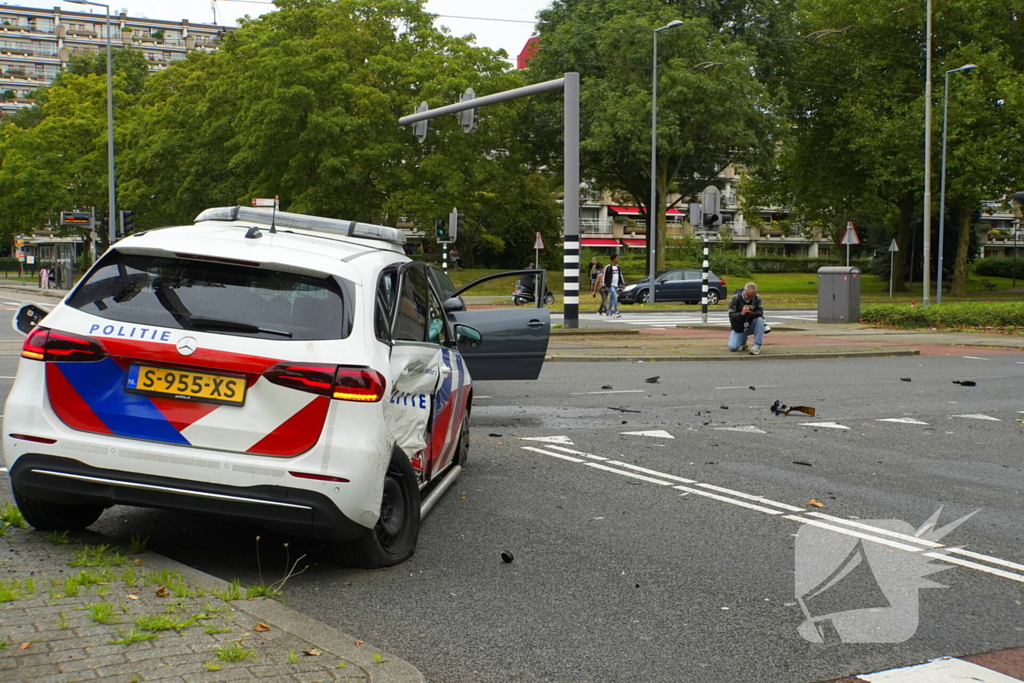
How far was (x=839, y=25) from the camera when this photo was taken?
163 ft

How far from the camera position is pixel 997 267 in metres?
75.9

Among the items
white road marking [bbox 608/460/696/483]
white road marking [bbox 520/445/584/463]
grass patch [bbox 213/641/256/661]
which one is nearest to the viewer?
grass patch [bbox 213/641/256/661]

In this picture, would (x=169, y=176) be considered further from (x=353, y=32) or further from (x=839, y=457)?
(x=839, y=457)

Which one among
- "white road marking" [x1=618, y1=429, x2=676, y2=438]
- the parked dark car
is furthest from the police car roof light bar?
the parked dark car

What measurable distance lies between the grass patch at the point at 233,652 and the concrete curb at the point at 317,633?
25 cm

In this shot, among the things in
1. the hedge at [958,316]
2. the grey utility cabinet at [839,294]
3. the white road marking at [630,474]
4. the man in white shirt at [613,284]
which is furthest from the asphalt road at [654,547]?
the man in white shirt at [613,284]

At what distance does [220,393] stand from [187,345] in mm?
253

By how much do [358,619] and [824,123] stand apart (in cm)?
5102

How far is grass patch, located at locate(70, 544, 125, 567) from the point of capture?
505 centimetres

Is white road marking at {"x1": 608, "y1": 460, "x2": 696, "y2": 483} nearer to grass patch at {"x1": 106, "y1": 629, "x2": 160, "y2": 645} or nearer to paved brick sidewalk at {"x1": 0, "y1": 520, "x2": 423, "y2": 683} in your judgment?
paved brick sidewalk at {"x1": 0, "y1": 520, "x2": 423, "y2": 683}

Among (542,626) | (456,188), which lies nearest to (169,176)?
(456,188)

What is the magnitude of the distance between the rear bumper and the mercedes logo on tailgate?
57 cm

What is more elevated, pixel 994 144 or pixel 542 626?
pixel 994 144

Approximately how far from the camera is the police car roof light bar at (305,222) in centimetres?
645
